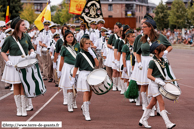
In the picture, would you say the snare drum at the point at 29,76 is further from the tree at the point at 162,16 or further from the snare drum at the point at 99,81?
the tree at the point at 162,16

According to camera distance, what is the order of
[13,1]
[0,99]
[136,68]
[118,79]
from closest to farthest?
[136,68], [0,99], [118,79], [13,1]

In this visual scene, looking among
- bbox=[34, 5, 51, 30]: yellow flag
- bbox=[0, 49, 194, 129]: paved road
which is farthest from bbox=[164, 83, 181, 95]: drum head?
bbox=[34, 5, 51, 30]: yellow flag

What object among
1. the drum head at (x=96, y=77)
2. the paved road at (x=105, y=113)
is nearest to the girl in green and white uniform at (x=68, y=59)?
the paved road at (x=105, y=113)

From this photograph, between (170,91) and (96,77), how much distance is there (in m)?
1.84

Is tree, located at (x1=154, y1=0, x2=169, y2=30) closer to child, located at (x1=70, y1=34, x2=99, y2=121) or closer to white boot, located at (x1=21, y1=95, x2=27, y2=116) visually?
child, located at (x1=70, y1=34, x2=99, y2=121)

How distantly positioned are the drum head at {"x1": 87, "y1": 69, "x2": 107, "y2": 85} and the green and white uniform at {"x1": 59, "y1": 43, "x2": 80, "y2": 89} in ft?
4.88

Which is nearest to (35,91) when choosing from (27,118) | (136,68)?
(27,118)

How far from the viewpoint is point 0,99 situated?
11727 mm

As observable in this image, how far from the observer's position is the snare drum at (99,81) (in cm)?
825

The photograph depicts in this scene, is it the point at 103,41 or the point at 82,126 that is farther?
the point at 103,41

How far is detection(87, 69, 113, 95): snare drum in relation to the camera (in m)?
8.25

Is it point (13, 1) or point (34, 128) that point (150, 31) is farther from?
point (13, 1)

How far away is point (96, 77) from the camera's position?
8.42m

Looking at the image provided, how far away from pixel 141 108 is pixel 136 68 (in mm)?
1296
